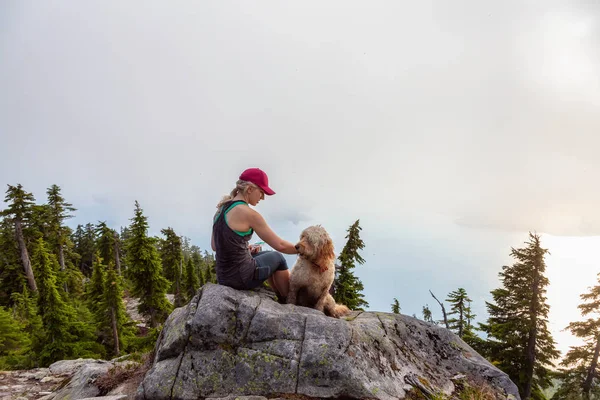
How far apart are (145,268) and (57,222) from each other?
908 inches

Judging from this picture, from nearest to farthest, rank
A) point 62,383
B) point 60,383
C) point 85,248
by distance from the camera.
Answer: point 62,383 < point 60,383 < point 85,248

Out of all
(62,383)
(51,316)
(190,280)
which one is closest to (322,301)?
(62,383)

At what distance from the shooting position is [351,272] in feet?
72.1

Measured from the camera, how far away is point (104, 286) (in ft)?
80.5

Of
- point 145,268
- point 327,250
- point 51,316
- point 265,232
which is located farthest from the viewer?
point 145,268

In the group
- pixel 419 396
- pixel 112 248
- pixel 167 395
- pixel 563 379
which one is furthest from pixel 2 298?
pixel 563 379

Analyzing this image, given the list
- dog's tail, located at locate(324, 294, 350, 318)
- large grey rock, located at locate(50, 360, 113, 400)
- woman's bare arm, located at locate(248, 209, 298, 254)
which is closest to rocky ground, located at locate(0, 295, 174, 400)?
large grey rock, located at locate(50, 360, 113, 400)

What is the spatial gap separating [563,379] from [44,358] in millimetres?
41446

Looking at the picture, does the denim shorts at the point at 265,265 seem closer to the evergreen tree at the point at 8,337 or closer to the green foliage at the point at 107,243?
the evergreen tree at the point at 8,337

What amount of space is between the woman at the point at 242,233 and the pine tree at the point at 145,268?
20394 millimetres

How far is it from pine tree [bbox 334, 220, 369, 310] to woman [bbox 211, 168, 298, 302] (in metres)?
15.0

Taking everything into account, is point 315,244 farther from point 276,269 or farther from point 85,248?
point 85,248

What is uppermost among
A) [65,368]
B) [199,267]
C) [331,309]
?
[199,267]

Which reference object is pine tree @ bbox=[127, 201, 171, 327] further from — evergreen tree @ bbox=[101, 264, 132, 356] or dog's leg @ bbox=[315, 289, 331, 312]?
dog's leg @ bbox=[315, 289, 331, 312]
